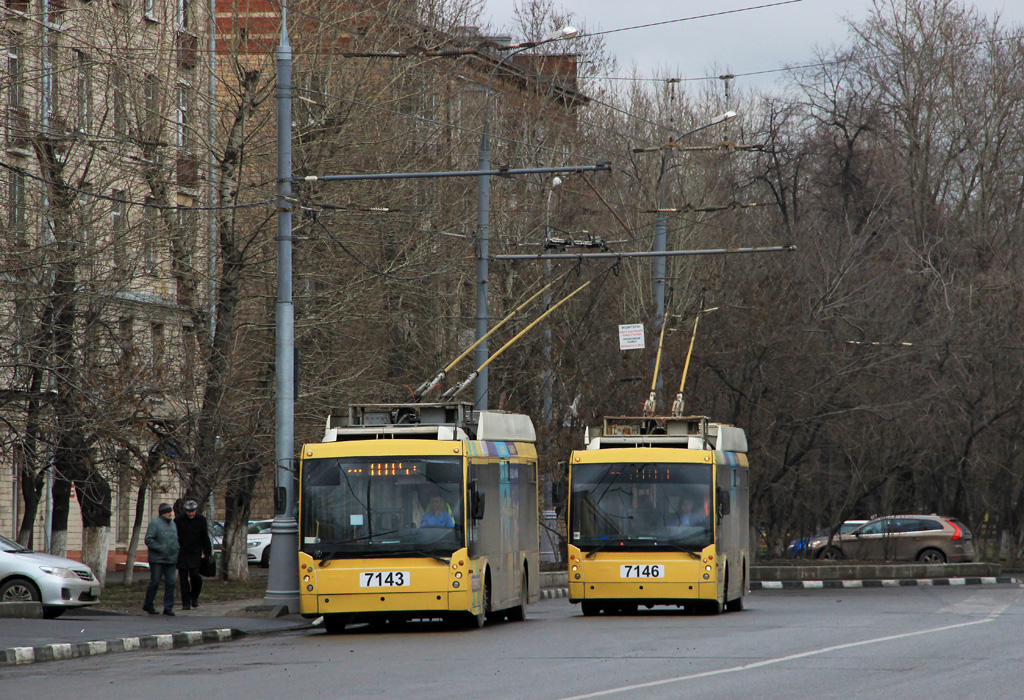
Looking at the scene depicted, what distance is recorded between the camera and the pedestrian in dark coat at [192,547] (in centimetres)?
2100

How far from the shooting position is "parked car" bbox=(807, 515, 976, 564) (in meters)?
38.3

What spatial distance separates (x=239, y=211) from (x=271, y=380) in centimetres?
306

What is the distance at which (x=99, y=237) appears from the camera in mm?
21641

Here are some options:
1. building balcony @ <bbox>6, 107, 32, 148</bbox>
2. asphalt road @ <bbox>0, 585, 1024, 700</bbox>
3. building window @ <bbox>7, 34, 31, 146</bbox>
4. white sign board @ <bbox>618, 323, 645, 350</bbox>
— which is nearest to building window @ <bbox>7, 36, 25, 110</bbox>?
building window @ <bbox>7, 34, 31, 146</bbox>

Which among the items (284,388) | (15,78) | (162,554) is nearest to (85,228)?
(15,78)

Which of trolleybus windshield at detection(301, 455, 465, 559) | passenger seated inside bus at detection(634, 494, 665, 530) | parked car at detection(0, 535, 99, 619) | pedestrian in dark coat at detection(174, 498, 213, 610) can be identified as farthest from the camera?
pedestrian in dark coat at detection(174, 498, 213, 610)

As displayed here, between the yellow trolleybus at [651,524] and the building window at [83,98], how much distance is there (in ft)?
29.4

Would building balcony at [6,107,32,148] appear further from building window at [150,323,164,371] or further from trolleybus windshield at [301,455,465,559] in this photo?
trolleybus windshield at [301,455,465,559]

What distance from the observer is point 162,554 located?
19625 mm

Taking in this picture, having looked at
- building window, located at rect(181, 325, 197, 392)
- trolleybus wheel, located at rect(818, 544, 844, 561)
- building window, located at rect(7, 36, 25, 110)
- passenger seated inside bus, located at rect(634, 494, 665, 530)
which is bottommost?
trolleybus wheel, located at rect(818, 544, 844, 561)

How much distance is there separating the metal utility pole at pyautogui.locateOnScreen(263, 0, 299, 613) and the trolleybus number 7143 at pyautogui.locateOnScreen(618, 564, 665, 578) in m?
4.35

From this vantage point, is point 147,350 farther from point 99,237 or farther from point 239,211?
point 239,211

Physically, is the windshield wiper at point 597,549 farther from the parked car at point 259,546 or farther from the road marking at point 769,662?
the parked car at point 259,546

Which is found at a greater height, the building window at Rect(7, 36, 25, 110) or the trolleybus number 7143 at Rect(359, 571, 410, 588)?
the building window at Rect(7, 36, 25, 110)
